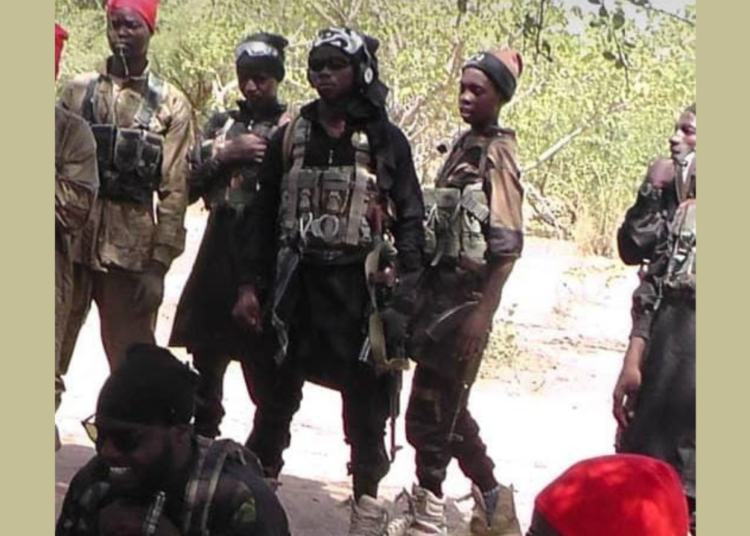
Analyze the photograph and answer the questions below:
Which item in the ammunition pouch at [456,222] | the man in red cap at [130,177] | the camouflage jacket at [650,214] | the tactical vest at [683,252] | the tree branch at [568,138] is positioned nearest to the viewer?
the tactical vest at [683,252]

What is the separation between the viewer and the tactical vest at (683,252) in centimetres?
506

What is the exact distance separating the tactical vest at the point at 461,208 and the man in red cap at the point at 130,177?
98cm

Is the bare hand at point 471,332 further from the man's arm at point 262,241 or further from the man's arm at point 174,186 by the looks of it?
the man's arm at point 174,186

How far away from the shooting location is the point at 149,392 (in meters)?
3.48

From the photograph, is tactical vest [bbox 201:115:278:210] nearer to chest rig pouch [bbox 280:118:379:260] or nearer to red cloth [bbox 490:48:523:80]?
chest rig pouch [bbox 280:118:379:260]

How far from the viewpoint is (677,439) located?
203 inches

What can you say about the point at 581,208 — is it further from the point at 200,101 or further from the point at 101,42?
the point at 101,42

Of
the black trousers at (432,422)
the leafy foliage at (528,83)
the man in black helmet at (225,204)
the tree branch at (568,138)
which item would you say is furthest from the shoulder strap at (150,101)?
the tree branch at (568,138)

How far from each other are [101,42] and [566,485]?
12.5m

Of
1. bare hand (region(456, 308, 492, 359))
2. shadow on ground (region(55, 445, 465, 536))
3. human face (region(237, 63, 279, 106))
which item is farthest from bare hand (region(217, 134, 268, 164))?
shadow on ground (region(55, 445, 465, 536))

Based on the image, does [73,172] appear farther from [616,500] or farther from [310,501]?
[616,500]

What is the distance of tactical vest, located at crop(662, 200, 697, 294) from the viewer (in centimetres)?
506

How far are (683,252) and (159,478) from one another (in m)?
2.18

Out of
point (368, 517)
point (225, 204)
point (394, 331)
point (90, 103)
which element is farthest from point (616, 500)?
point (90, 103)
